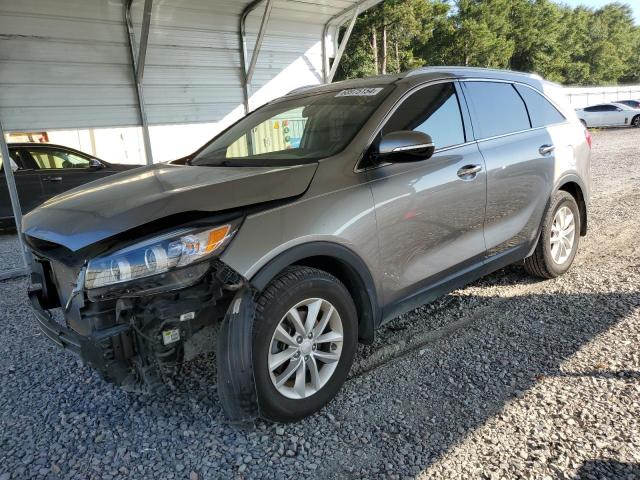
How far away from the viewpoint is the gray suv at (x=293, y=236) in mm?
2244

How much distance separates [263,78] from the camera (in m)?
→ 7.77

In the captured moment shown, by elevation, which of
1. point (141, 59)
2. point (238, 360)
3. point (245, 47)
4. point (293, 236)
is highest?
point (245, 47)

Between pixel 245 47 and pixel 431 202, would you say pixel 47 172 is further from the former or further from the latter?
pixel 431 202

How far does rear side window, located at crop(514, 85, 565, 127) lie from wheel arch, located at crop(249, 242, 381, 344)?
2.45m

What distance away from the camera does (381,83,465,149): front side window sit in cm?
314

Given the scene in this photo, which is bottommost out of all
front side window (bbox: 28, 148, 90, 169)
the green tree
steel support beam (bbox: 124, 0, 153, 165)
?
front side window (bbox: 28, 148, 90, 169)

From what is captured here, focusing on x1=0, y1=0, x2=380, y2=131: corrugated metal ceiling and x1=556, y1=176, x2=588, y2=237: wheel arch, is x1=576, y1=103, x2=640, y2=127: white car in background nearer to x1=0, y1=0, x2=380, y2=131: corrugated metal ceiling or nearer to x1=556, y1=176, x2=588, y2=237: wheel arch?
x1=0, y1=0, x2=380, y2=131: corrugated metal ceiling

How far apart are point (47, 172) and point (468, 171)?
260 inches

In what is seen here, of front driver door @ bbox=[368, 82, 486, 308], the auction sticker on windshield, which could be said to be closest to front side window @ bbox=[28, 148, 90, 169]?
the auction sticker on windshield

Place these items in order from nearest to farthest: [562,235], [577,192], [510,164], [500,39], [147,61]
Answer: [510,164] → [562,235] → [577,192] → [147,61] → [500,39]

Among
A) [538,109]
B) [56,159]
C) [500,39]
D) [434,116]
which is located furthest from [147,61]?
[500,39]

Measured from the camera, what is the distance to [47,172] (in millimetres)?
7352

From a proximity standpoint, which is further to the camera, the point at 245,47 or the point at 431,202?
the point at 245,47

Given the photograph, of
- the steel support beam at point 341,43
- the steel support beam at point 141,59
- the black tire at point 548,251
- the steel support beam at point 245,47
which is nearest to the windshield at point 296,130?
the black tire at point 548,251
